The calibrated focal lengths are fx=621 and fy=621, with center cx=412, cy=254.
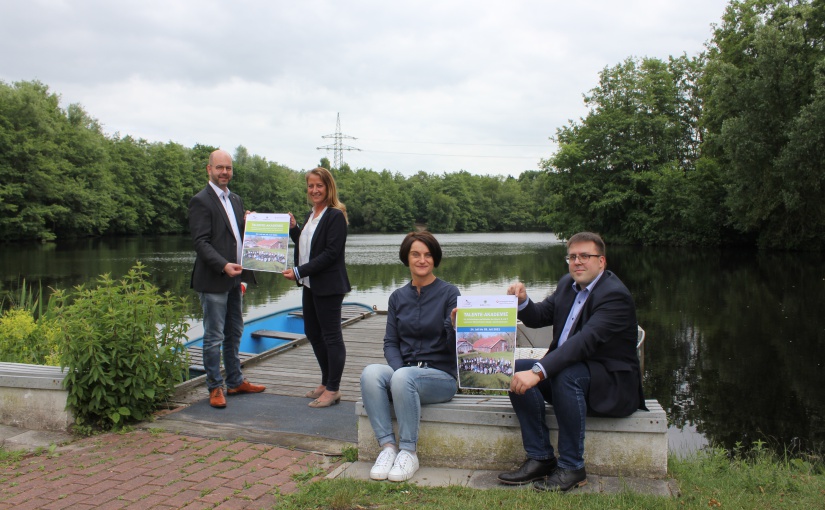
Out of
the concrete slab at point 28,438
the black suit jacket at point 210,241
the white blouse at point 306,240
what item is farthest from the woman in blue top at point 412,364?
the concrete slab at point 28,438

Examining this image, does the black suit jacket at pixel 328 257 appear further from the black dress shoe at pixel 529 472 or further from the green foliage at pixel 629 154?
the green foliage at pixel 629 154

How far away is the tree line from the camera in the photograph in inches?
1022

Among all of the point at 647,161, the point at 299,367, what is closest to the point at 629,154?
the point at 647,161

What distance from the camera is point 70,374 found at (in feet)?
13.4

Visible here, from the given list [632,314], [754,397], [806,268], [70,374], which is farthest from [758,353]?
[806,268]

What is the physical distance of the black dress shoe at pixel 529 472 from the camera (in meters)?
3.15

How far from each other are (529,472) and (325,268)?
2141mm

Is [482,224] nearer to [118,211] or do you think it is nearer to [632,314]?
[118,211]

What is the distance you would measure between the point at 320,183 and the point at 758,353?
9164 mm

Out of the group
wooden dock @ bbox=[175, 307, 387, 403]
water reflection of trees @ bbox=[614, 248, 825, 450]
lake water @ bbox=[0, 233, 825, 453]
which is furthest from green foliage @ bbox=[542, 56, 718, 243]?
wooden dock @ bbox=[175, 307, 387, 403]

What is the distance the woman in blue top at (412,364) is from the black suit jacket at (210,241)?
1498 millimetres

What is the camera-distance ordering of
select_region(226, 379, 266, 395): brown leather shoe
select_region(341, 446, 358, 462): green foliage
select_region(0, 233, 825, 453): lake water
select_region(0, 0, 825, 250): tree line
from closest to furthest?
1. select_region(341, 446, 358, 462): green foliage
2. select_region(226, 379, 266, 395): brown leather shoe
3. select_region(0, 233, 825, 453): lake water
4. select_region(0, 0, 825, 250): tree line

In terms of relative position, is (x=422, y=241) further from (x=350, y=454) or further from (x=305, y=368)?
(x=305, y=368)

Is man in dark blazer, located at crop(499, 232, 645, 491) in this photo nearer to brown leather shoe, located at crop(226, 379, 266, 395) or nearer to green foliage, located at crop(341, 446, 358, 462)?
green foliage, located at crop(341, 446, 358, 462)
